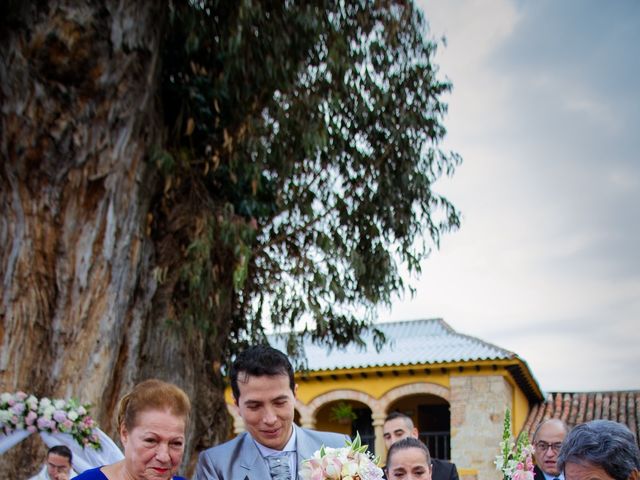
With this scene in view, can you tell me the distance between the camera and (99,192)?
8.45 meters

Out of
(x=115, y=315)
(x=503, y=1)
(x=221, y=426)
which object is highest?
(x=503, y=1)

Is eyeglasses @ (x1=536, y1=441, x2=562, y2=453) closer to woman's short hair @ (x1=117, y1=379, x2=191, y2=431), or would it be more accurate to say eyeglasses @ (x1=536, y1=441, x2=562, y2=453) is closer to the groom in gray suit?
the groom in gray suit

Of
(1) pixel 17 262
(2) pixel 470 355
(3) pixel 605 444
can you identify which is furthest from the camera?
(2) pixel 470 355

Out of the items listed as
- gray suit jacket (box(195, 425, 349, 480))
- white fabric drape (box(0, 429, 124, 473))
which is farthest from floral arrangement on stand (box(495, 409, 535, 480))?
white fabric drape (box(0, 429, 124, 473))

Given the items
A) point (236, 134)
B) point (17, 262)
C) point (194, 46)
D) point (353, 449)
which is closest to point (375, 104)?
point (236, 134)

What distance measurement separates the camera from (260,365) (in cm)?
310

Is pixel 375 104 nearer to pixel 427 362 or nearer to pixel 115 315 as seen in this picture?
pixel 115 315

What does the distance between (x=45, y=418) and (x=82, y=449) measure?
0.49 meters

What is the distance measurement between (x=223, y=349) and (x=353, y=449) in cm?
857

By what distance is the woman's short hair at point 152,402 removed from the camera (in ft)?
9.62

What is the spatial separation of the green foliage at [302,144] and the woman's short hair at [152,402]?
5.37 metres

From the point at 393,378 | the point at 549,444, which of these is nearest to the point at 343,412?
the point at 393,378

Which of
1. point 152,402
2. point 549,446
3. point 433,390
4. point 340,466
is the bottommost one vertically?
point 340,466

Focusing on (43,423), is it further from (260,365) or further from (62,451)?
(260,365)
